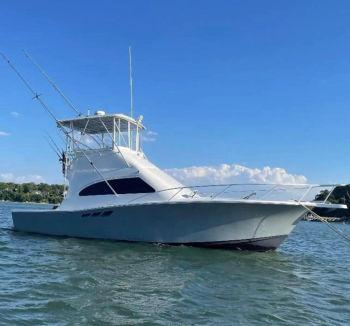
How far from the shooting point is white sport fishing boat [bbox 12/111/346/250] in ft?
47.8

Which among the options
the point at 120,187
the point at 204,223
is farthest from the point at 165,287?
the point at 120,187

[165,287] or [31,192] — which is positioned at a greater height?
[31,192]

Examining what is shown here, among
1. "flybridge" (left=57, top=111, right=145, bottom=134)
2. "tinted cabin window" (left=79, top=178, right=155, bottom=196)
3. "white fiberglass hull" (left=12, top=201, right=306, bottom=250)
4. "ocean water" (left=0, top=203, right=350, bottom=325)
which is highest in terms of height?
"flybridge" (left=57, top=111, right=145, bottom=134)

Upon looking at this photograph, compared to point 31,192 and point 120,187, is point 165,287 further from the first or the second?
point 31,192

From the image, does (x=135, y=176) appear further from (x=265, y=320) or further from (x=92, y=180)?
(x=265, y=320)

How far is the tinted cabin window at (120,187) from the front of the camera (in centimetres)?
1622

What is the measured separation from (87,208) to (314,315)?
34.5ft

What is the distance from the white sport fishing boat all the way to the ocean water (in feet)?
2.30

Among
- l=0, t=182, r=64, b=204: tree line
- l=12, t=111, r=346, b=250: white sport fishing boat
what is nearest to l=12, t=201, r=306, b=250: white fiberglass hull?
l=12, t=111, r=346, b=250: white sport fishing boat

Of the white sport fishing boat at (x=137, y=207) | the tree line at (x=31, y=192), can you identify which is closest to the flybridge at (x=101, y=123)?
the white sport fishing boat at (x=137, y=207)

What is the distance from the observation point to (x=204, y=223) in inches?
585

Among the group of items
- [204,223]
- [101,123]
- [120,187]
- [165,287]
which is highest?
[101,123]

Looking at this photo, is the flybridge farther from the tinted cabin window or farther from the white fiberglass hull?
the white fiberglass hull

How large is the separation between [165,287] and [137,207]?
6.38m
